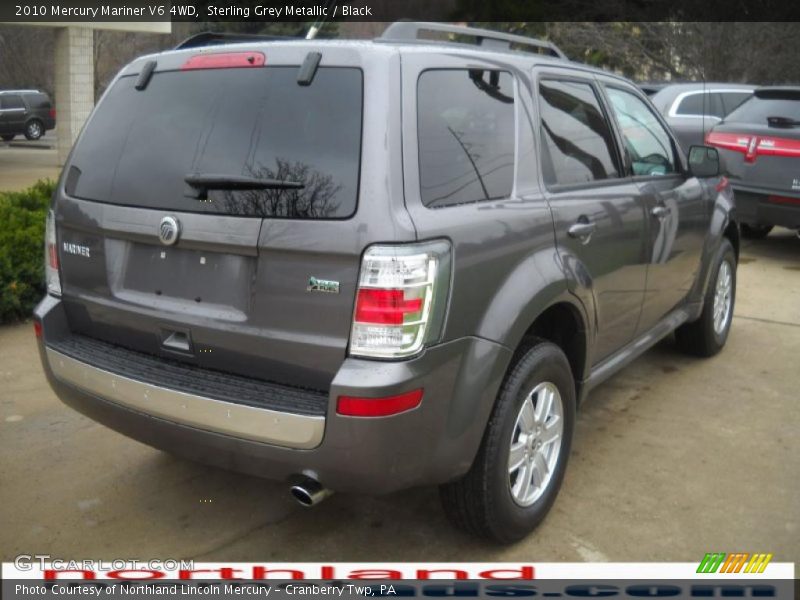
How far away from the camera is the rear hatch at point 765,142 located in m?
8.19

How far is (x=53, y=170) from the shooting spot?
728 inches

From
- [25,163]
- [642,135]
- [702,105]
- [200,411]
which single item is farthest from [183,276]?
[25,163]

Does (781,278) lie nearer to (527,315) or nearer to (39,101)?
(527,315)

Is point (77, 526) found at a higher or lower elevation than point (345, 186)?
lower

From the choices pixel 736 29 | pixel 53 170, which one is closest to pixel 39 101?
pixel 53 170

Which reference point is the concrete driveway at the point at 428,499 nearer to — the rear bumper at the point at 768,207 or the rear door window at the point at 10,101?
the rear bumper at the point at 768,207

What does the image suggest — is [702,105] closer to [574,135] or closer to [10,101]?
[574,135]

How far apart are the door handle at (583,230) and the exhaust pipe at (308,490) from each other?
145 centimetres

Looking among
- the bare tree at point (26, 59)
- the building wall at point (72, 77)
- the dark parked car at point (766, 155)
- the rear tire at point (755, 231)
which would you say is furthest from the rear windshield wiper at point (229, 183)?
the bare tree at point (26, 59)

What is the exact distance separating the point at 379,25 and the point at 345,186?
93.0 ft

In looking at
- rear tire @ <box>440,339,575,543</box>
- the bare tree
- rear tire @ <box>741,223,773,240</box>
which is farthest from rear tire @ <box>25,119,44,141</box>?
rear tire @ <box>440,339,575,543</box>

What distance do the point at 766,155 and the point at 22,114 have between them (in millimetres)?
25709

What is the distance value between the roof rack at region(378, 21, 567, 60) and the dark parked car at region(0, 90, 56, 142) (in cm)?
2711

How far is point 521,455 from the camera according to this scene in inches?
125
